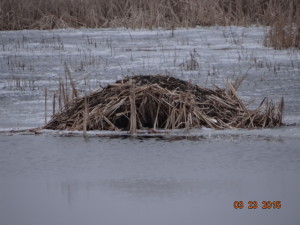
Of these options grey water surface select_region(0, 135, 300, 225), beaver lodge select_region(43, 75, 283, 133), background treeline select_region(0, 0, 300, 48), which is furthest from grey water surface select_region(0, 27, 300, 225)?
background treeline select_region(0, 0, 300, 48)

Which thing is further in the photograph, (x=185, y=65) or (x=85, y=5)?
(x=85, y=5)

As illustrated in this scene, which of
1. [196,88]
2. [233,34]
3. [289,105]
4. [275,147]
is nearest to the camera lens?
[275,147]

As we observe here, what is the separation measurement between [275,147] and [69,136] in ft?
6.22

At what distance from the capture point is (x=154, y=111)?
7.07 m

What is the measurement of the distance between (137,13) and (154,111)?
10.0 meters

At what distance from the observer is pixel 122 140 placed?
6574 mm

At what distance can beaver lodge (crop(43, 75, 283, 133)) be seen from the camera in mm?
6973

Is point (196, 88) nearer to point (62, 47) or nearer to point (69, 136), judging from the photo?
point (69, 136)

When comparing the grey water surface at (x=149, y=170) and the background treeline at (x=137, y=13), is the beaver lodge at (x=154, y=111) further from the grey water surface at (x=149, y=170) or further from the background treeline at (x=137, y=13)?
the background treeline at (x=137, y=13)

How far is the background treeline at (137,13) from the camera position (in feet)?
53.7

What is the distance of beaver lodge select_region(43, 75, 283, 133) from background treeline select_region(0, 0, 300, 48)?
7921mm

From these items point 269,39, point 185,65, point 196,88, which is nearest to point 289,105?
point 196,88
